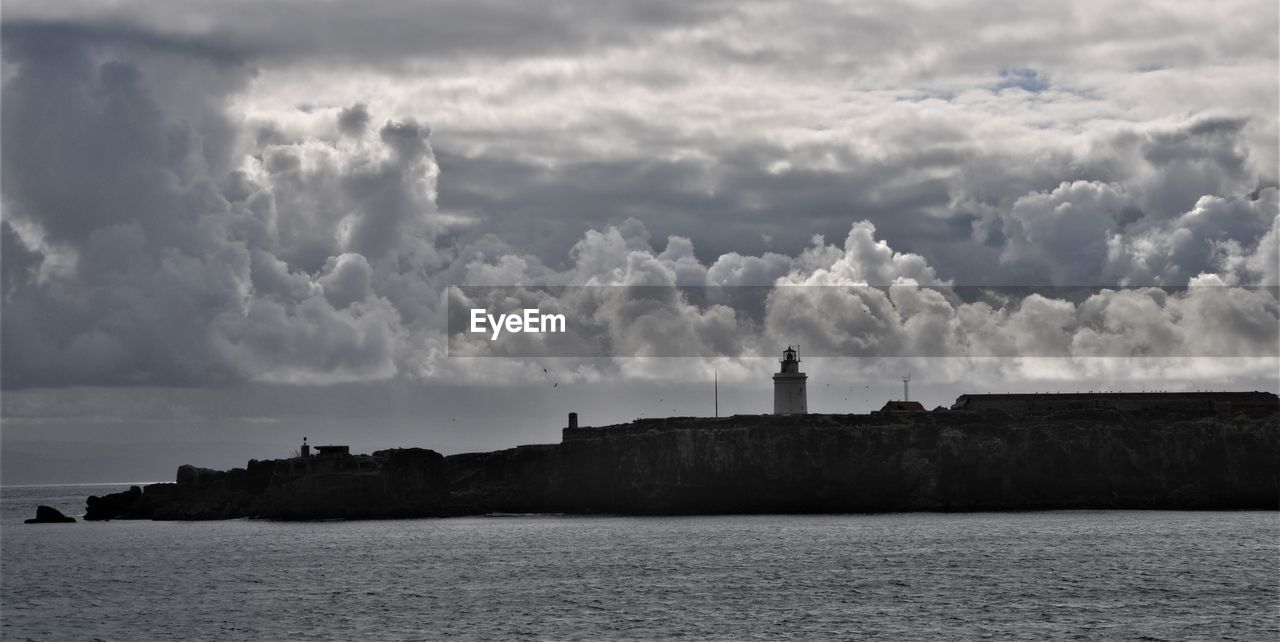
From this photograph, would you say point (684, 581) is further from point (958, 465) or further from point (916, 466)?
point (958, 465)

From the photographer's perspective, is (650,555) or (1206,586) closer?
(1206,586)

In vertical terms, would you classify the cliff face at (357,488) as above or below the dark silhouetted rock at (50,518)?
above

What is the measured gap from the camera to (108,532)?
15725 centimetres

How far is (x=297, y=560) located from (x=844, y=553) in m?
40.5

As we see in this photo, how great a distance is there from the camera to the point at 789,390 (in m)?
175

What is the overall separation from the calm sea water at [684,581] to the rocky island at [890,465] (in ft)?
39.0

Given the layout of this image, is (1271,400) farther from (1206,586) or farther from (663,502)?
(1206,586)

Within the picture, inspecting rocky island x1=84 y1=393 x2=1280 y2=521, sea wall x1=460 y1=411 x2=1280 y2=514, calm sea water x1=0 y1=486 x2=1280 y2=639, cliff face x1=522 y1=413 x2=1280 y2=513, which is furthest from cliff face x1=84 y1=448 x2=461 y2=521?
cliff face x1=522 y1=413 x2=1280 y2=513

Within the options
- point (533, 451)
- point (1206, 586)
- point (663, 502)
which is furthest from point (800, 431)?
point (1206, 586)

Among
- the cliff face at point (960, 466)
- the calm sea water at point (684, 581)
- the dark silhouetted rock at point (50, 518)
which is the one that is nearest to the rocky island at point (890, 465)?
the cliff face at point (960, 466)

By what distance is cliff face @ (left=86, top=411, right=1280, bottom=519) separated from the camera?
492 ft

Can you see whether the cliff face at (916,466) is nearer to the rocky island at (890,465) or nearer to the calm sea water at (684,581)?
the rocky island at (890,465)

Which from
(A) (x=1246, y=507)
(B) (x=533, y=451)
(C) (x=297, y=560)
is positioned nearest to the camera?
(C) (x=297, y=560)

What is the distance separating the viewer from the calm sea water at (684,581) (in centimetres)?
7350
